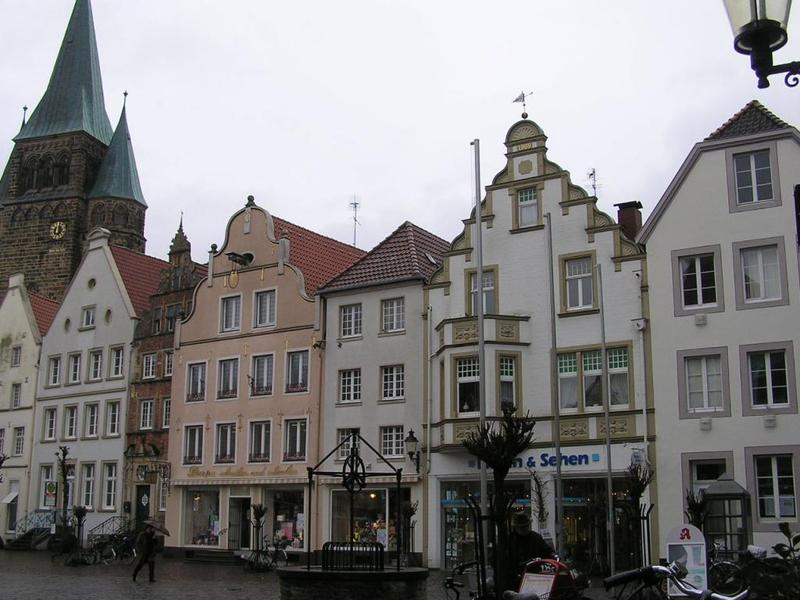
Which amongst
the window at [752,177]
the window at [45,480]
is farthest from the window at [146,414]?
the window at [752,177]

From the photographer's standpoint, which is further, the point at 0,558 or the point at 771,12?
the point at 0,558

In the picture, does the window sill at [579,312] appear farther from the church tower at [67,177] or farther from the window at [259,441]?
the church tower at [67,177]

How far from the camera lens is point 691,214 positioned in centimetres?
3222

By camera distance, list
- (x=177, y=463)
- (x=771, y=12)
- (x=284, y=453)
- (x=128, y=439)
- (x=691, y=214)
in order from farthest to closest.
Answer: (x=128, y=439) → (x=177, y=463) → (x=284, y=453) → (x=691, y=214) → (x=771, y=12)

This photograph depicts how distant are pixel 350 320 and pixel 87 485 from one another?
57.5 ft

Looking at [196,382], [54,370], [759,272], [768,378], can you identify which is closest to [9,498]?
[54,370]

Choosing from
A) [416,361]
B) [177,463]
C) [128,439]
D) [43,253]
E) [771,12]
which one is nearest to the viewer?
[771,12]

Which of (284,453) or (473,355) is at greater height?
(473,355)

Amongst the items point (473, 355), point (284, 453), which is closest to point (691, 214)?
point (473, 355)

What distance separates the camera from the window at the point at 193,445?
4386cm

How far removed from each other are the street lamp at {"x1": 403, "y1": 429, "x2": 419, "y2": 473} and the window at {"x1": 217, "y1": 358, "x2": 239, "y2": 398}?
9.89 m

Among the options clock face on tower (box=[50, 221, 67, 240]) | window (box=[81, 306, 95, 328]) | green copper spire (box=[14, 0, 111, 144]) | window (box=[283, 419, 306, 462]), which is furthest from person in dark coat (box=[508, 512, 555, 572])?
green copper spire (box=[14, 0, 111, 144])

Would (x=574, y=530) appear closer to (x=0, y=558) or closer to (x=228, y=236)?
(x=228, y=236)

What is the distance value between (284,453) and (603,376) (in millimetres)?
14253
